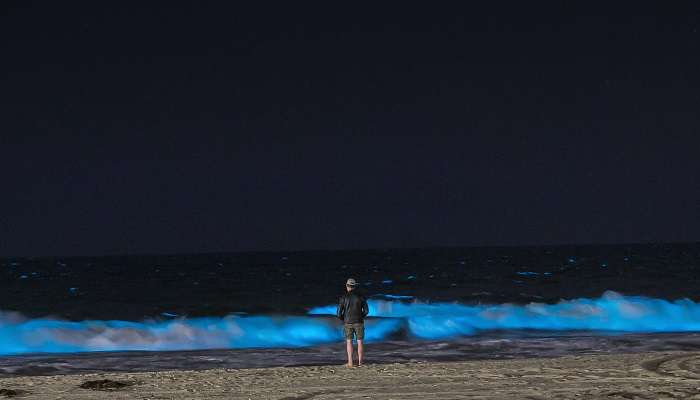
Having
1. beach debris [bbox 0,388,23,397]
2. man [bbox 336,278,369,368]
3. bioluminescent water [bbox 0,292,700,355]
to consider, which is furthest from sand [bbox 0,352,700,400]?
bioluminescent water [bbox 0,292,700,355]

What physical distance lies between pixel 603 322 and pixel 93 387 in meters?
29.4

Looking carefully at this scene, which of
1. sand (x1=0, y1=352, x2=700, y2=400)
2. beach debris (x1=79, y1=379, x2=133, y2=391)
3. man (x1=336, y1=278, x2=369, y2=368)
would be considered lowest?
sand (x1=0, y1=352, x2=700, y2=400)

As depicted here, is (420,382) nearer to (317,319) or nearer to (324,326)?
(324,326)

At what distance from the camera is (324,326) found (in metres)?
33.4

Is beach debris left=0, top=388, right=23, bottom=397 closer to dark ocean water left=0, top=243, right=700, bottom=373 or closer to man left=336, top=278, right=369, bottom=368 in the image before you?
man left=336, top=278, right=369, bottom=368

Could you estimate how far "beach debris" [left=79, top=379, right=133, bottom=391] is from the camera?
1368 cm

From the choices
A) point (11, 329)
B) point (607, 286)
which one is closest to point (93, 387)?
point (11, 329)

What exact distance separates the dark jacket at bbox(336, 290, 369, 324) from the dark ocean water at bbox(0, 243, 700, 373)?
4567 mm

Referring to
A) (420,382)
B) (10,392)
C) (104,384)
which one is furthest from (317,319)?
(10,392)

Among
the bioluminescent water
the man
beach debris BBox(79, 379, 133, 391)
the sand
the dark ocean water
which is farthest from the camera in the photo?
the bioluminescent water

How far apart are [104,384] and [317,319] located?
805 inches

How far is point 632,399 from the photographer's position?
1137 cm

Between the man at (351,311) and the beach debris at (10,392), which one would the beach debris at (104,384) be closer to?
the beach debris at (10,392)

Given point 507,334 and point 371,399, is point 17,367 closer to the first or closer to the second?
point 371,399
